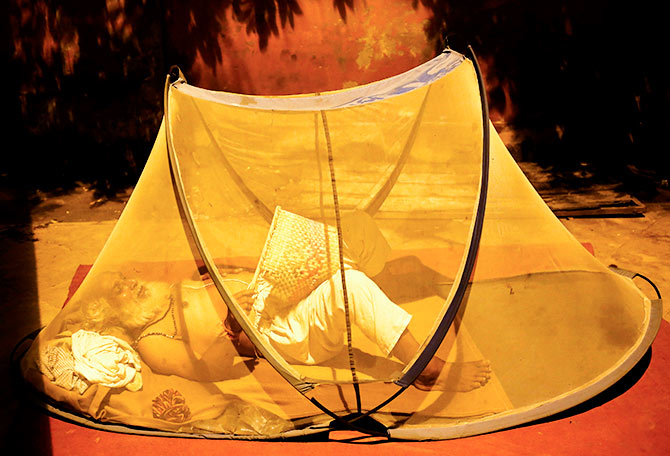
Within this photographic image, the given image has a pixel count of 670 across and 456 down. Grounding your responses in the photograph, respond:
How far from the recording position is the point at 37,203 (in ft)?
18.0

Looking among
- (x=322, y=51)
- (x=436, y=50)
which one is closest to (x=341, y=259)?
(x=322, y=51)

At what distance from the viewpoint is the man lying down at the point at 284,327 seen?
2559 millimetres

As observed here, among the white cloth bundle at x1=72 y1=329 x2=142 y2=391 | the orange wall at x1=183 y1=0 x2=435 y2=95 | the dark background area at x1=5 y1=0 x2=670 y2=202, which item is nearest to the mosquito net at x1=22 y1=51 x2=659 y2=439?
the white cloth bundle at x1=72 y1=329 x2=142 y2=391

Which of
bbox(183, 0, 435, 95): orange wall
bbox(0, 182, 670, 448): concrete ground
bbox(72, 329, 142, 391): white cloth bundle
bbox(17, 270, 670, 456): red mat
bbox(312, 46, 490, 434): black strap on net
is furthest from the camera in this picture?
bbox(183, 0, 435, 95): orange wall

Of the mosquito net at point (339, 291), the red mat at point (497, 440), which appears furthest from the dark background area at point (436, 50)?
the red mat at point (497, 440)

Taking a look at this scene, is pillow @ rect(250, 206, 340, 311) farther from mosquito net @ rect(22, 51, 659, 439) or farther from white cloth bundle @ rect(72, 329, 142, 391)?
white cloth bundle @ rect(72, 329, 142, 391)

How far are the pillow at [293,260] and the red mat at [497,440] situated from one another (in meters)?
0.62

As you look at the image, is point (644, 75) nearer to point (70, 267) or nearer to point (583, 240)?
point (583, 240)

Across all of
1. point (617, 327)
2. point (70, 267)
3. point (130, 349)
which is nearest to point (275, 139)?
point (130, 349)

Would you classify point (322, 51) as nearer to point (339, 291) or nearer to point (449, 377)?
point (339, 291)

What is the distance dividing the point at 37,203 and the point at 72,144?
72 centimetres

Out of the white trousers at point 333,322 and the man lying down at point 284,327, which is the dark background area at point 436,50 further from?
the white trousers at point 333,322

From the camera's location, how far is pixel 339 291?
8.50ft

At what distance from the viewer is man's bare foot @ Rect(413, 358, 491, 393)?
8.45 feet
